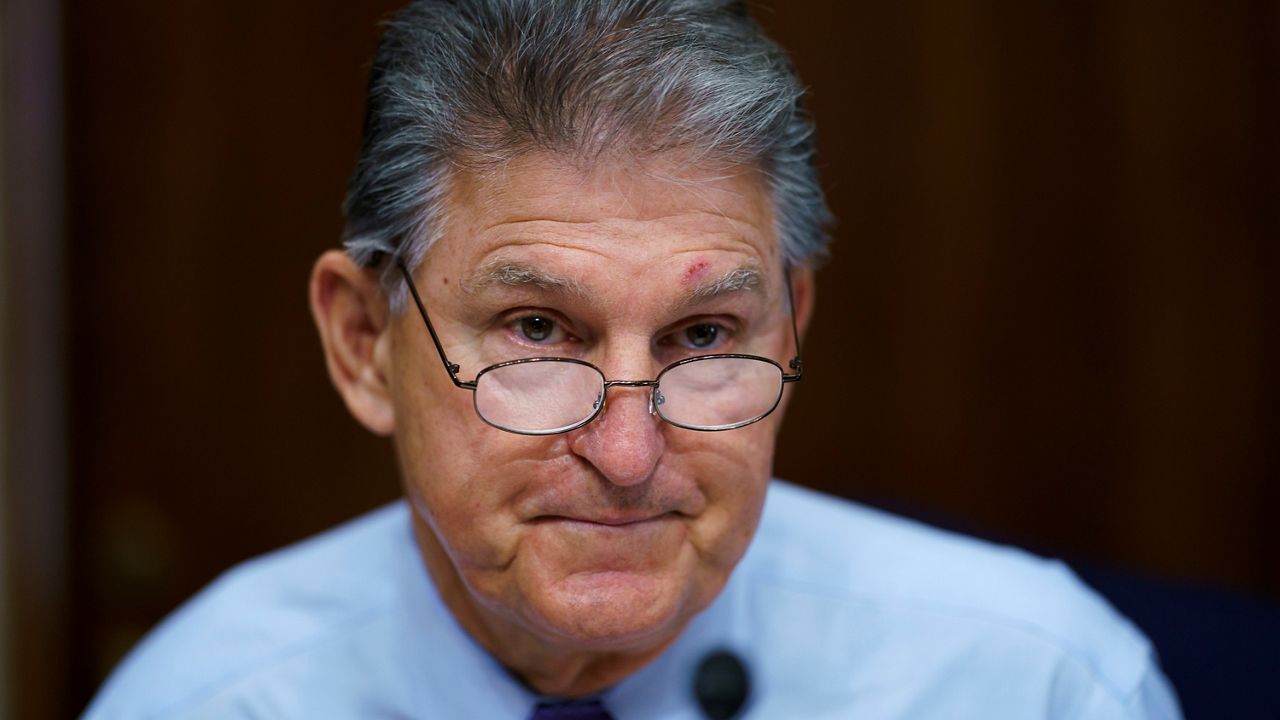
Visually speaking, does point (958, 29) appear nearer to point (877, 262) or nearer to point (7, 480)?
point (877, 262)

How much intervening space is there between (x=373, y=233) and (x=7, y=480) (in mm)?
1595

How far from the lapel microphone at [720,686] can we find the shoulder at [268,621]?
0.44 meters

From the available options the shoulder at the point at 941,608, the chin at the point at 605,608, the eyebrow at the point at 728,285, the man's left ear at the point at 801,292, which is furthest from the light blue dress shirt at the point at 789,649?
the eyebrow at the point at 728,285

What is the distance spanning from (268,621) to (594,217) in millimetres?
852

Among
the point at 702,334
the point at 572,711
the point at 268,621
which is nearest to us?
the point at 702,334

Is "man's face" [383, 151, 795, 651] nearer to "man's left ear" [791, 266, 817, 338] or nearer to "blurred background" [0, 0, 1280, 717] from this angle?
"man's left ear" [791, 266, 817, 338]

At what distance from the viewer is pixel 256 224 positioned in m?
2.58

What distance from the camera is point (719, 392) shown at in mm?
1318

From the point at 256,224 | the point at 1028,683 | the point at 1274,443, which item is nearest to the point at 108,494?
the point at 256,224

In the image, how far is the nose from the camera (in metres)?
1.23

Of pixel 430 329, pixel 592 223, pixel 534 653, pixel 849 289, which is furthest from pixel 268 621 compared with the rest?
pixel 849 289

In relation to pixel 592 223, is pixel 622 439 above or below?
below

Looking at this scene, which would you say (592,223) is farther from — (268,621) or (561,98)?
(268,621)

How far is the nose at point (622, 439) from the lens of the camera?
1227mm
